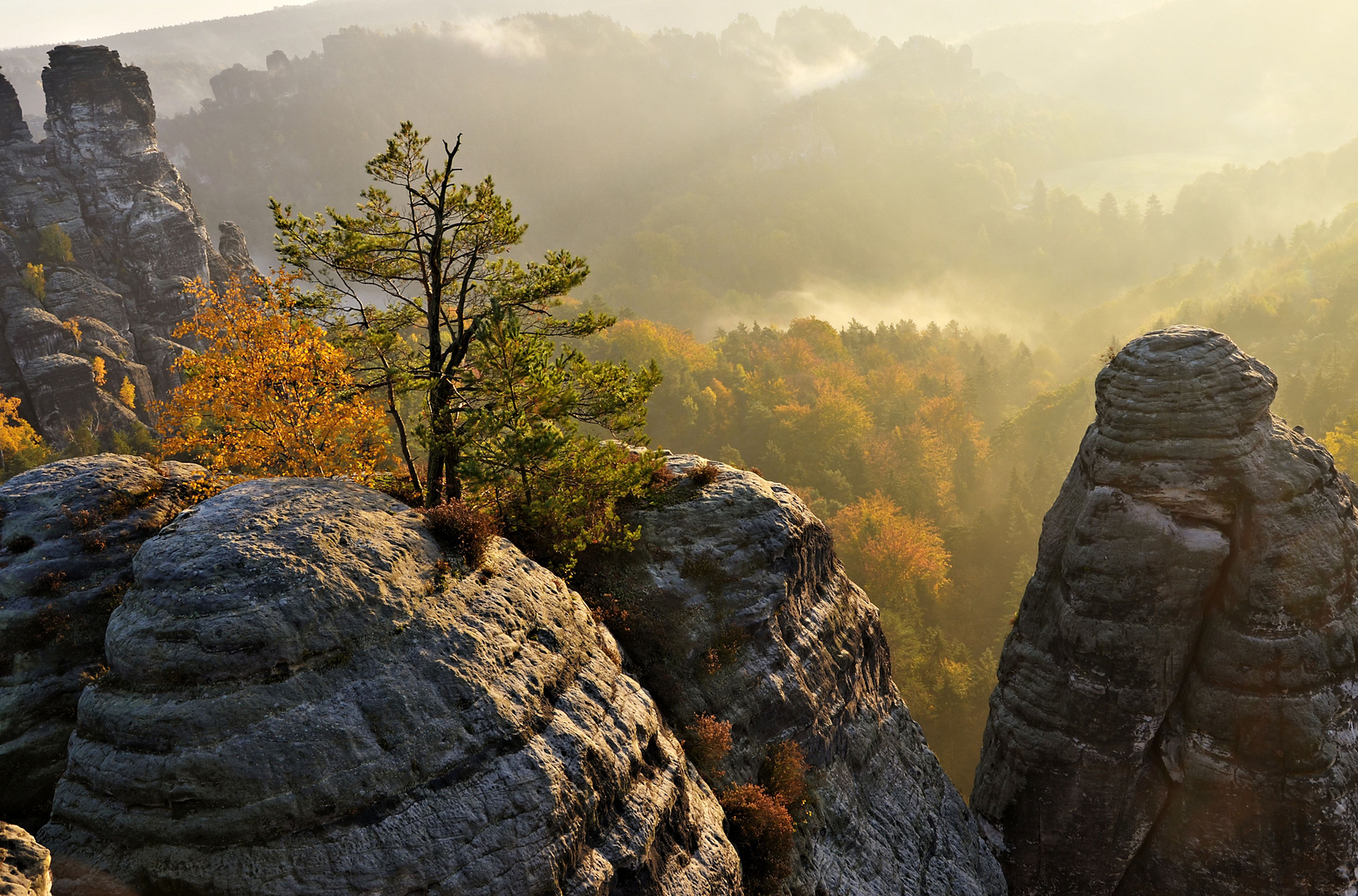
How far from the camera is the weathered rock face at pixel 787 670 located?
1988cm

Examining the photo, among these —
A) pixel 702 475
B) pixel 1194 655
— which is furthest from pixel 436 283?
pixel 1194 655

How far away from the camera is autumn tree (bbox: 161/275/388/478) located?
21.5 meters

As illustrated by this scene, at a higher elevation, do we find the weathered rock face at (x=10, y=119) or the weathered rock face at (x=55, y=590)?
the weathered rock face at (x=10, y=119)

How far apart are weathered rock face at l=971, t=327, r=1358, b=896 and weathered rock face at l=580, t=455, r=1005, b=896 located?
14.4 feet

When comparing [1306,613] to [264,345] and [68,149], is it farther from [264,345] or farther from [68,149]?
[68,149]

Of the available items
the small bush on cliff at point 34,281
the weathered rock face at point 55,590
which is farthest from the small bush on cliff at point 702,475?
the small bush on cliff at point 34,281

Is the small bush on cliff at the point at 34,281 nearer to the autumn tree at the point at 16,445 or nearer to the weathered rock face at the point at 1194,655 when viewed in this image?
the autumn tree at the point at 16,445

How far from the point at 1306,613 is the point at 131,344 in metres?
111

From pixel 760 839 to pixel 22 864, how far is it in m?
14.5

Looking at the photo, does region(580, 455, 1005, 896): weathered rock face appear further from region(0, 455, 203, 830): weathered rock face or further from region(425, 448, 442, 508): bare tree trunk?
region(0, 455, 203, 830): weathered rock face

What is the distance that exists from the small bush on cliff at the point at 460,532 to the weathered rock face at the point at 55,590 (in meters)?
6.77

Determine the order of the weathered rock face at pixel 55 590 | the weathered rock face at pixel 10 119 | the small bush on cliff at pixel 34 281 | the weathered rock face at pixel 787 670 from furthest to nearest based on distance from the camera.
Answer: the weathered rock face at pixel 10 119
the small bush on cliff at pixel 34 281
the weathered rock face at pixel 787 670
the weathered rock face at pixel 55 590

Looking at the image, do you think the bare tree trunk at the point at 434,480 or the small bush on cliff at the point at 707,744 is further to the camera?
the bare tree trunk at the point at 434,480

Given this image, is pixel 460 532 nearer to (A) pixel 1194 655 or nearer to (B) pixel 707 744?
(B) pixel 707 744
